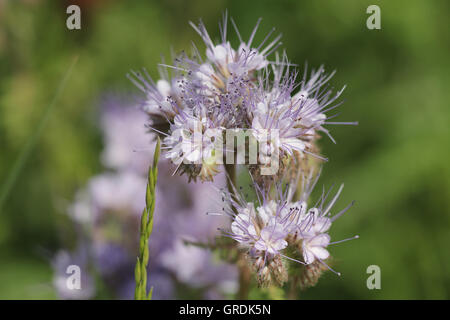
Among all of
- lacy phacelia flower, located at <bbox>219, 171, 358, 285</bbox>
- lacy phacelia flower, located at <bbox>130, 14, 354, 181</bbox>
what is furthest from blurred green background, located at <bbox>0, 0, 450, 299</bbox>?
lacy phacelia flower, located at <bbox>130, 14, 354, 181</bbox>

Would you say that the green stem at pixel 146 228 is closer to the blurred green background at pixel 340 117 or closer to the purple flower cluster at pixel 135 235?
the purple flower cluster at pixel 135 235

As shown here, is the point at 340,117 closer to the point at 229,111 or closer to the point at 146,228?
the point at 229,111

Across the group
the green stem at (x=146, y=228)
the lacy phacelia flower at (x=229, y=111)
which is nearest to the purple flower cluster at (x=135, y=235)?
the green stem at (x=146, y=228)

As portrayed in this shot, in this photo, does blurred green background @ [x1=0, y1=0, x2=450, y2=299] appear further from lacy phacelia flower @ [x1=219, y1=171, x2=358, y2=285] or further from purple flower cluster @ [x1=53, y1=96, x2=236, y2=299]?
lacy phacelia flower @ [x1=219, y1=171, x2=358, y2=285]

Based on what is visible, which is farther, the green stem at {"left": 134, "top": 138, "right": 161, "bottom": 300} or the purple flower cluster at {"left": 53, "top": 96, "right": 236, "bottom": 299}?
the purple flower cluster at {"left": 53, "top": 96, "right": 236, "bottom": 299}

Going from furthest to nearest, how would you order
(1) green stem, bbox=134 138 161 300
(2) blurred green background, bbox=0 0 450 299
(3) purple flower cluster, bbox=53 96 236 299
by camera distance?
(2) blurred green background, bbox=0 0 450 299 → (3) purple flower cluster, bbox=53 96 236 299 → (1) green stem, bbox=134 138 161 300
